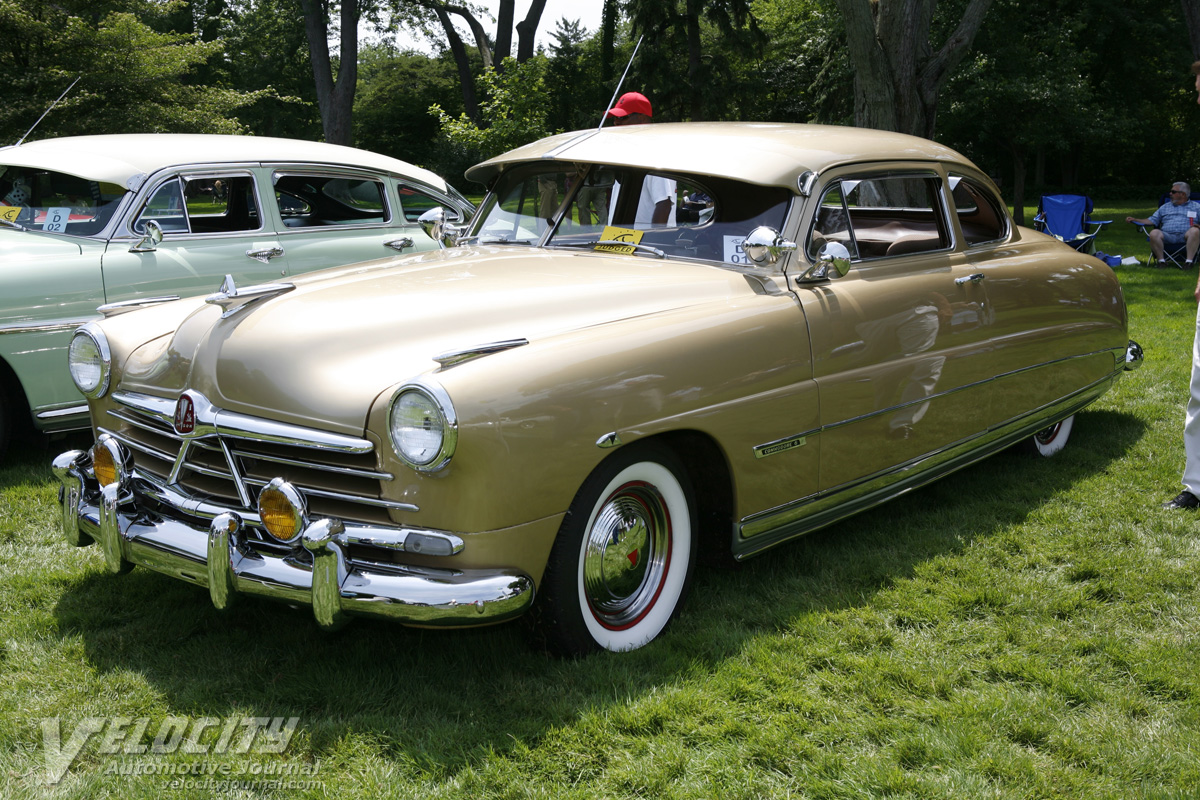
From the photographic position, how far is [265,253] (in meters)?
5.92

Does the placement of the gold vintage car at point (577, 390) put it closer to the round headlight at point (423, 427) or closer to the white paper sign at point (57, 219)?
the round headlight at point (423, 427)

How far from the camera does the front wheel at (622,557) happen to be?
9.25 ft

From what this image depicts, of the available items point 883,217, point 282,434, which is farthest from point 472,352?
point 883,217

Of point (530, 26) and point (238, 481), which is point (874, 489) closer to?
point (238, 481)

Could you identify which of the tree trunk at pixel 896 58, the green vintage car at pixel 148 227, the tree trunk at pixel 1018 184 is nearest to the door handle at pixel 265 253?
the green vintage car at pixel 148 227

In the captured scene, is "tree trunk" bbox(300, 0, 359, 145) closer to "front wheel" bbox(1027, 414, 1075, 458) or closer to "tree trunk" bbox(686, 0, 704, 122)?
"tree trunk" bbox(686, 0, 704, 122)

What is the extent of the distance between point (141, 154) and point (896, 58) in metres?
7.02

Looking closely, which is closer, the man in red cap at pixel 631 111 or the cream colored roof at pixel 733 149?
the cream colored roof at pixel 733 149

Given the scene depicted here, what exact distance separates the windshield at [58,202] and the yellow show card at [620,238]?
3.16m

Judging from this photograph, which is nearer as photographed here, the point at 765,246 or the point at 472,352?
the point at 472,352

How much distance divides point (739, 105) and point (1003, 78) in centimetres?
722

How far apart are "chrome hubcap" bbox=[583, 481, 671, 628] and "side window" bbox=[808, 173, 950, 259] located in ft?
4.17

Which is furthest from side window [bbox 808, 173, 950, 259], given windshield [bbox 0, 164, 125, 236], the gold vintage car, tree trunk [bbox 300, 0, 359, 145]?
tree trunk [bbox 300, 0, 359, 145]

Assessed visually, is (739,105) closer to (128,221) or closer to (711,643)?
(128,221)
